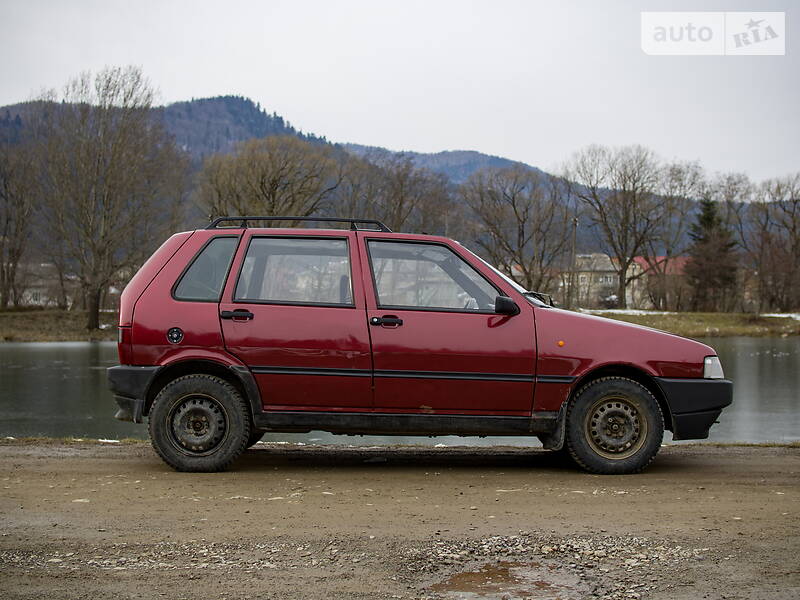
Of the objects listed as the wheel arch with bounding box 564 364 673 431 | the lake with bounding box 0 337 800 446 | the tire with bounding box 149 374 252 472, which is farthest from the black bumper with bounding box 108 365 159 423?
the lake with bounding box 0 337 800 446

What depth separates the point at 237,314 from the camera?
24.3 feet

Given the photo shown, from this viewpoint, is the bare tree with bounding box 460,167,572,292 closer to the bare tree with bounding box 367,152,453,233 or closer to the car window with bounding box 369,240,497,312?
the bare tree with bounding box 367,152,453,233

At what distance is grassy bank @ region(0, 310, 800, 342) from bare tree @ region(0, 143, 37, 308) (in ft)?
34.7

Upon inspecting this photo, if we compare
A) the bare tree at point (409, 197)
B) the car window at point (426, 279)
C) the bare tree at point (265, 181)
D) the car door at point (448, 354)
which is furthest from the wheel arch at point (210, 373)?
the bare tree at point (409, 197)

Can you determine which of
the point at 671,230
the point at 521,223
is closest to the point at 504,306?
the point at 521,223

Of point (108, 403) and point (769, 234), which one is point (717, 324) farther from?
point (108, 403)

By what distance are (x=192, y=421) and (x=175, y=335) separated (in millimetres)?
714

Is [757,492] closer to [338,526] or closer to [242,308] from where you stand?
[338,526]

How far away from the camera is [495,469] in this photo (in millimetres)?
7828

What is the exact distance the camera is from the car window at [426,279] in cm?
741

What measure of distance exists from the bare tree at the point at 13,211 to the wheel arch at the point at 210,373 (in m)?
69.3

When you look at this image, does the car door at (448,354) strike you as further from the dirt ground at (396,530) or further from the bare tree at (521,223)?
the bare tree at (521,223)

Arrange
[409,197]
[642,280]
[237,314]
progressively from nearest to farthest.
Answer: [237,314], [409,197], [642,280]

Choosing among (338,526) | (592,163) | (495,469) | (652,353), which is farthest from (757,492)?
(592,163)
